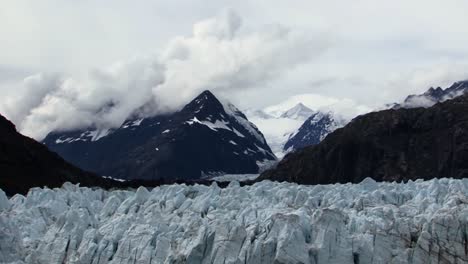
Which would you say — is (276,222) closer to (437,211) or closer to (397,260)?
(397,260)

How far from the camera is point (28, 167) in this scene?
160 metres

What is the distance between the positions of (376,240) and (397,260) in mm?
2041

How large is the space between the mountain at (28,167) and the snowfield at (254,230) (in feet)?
243

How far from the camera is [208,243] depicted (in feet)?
168

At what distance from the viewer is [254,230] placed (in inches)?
2004

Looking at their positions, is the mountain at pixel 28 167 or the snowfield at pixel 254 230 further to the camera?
the mountain at pixel 28 167

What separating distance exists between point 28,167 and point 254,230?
395ft

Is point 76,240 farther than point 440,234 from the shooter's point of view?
Yes

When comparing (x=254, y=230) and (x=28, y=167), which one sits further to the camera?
(x=28, y=167)

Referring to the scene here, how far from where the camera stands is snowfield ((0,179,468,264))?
1906 inches

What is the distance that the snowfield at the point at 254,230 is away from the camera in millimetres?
48406

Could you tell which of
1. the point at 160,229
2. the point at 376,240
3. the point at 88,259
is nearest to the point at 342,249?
the point at 376,240

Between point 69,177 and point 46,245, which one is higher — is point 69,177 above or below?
above

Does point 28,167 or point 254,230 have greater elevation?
point 28,167
